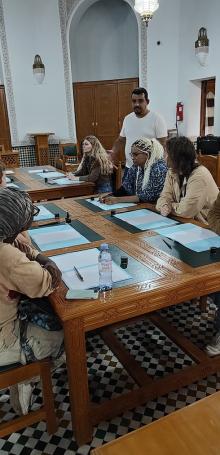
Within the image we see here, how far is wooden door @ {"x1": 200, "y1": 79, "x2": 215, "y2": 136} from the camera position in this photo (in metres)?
6.35

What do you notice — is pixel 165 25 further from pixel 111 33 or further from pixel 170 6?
pixel 111 33

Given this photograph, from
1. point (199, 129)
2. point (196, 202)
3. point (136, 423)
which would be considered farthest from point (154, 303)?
point (199, 129)

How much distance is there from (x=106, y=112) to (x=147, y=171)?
5.45 m

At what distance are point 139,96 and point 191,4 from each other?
4036mm

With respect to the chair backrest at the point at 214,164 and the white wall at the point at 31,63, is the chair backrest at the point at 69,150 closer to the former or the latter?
the white wall at the point at 31,63

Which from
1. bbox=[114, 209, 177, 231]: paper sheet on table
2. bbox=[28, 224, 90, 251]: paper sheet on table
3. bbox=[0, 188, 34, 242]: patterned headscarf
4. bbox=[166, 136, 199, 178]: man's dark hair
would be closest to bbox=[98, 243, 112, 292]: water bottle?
bbox=[0, 188, 34, 242]: patterned headscarf

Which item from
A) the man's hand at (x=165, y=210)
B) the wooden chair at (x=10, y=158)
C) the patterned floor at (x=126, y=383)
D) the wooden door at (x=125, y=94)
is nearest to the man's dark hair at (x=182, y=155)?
the man's hand at (x=165, y=210)

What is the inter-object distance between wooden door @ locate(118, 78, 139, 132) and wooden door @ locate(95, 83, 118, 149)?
9cm

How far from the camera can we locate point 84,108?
24.4 feet

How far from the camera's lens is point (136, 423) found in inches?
60.6

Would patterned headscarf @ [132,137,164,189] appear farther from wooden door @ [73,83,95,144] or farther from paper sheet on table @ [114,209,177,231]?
wooden door @ [73,83,95,144]

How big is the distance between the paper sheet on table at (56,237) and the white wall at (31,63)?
5.27 metres

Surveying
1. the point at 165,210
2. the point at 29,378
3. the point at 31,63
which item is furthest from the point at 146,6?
the point at 29,378

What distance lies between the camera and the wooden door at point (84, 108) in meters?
7.33
